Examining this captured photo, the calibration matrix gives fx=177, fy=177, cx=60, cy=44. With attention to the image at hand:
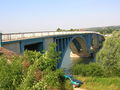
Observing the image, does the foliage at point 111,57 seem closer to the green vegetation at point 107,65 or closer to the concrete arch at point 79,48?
the green vegetation at point 107,65

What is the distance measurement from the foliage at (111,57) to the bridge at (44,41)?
604cm

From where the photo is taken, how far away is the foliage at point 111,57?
2045 centimetres

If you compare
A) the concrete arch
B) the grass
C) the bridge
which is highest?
the bridge

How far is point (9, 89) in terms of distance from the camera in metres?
4.89

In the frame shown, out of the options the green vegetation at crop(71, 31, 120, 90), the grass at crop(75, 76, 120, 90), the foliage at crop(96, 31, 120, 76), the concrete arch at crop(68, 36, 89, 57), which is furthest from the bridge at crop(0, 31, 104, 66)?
the foliage at crop(96, 31, 120, 76)

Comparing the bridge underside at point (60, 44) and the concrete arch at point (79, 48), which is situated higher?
the bridge underside at point (60, 44)

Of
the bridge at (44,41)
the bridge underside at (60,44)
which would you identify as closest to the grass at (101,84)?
the bridge at (44,41)

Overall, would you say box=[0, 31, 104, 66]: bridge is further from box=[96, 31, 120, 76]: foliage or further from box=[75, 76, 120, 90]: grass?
box=[96, 31, 120, 76]: foliage

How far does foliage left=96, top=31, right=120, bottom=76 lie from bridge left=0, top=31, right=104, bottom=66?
6045 mm

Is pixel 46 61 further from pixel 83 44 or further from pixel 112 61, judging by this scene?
pixel 83 44

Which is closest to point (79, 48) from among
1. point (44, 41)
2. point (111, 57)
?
point (44, 41)

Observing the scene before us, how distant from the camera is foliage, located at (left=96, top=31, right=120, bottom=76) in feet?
67.1

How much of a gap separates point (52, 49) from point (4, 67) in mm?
1876

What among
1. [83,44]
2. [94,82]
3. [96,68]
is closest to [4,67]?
[94,82]
